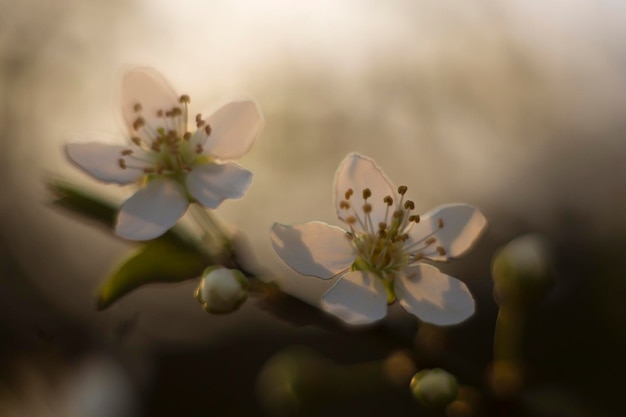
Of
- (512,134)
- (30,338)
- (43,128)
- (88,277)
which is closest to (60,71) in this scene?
(43,128)

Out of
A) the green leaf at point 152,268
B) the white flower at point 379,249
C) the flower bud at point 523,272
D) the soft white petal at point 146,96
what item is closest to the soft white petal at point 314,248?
the white flower at point 379,249

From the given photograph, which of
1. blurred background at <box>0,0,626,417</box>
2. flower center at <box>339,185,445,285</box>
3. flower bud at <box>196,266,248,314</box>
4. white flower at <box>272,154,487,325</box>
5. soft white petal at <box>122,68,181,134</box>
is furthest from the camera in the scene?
blurred background at <box>0,0,626,417</box>

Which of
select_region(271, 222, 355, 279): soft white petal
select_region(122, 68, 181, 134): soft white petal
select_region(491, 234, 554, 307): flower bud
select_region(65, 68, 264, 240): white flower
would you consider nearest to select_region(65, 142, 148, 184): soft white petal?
select_region(65, 68, 264, 240): white flower

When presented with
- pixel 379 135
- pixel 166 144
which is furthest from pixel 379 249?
pixel 379 135

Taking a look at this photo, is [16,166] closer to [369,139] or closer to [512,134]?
[369,139]

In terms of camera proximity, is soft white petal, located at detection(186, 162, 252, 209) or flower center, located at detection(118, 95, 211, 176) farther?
flower center, located at detection(118, 95, 211, 176)

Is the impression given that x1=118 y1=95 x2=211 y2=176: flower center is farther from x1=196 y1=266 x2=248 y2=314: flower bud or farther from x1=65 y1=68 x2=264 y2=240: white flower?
x1=196 y1=266 x2=248 y2=314: flower bud
